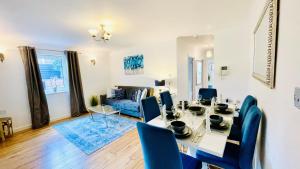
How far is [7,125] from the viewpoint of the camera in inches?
129

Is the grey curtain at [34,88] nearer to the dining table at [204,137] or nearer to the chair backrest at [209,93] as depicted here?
the dining table at [204,137]

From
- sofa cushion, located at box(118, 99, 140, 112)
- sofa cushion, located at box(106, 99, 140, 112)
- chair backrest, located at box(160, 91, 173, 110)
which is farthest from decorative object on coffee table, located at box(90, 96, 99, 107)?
chair backrest, located at box(160, 91, 173, 110)

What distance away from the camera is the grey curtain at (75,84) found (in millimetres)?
4559

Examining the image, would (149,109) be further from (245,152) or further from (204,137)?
(245,152)

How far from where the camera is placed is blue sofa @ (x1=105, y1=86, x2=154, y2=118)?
13.8ft

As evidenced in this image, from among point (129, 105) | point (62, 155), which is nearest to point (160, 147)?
point (62, 155)

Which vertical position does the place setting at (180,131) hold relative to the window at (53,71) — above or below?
below

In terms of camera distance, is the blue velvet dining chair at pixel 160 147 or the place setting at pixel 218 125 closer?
the blue velvet dining chair at pixel 160 147

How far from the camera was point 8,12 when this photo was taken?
2002mm

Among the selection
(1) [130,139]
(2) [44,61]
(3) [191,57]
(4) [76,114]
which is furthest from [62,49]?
(3) [191,57]

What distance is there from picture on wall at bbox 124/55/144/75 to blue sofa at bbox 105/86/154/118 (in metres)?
0.60

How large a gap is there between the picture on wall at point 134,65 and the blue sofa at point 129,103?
596 mm

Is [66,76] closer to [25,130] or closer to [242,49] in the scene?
[25,130]

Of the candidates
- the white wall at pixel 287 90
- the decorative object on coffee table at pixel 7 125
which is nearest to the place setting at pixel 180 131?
the white wall at pixel 287 90
